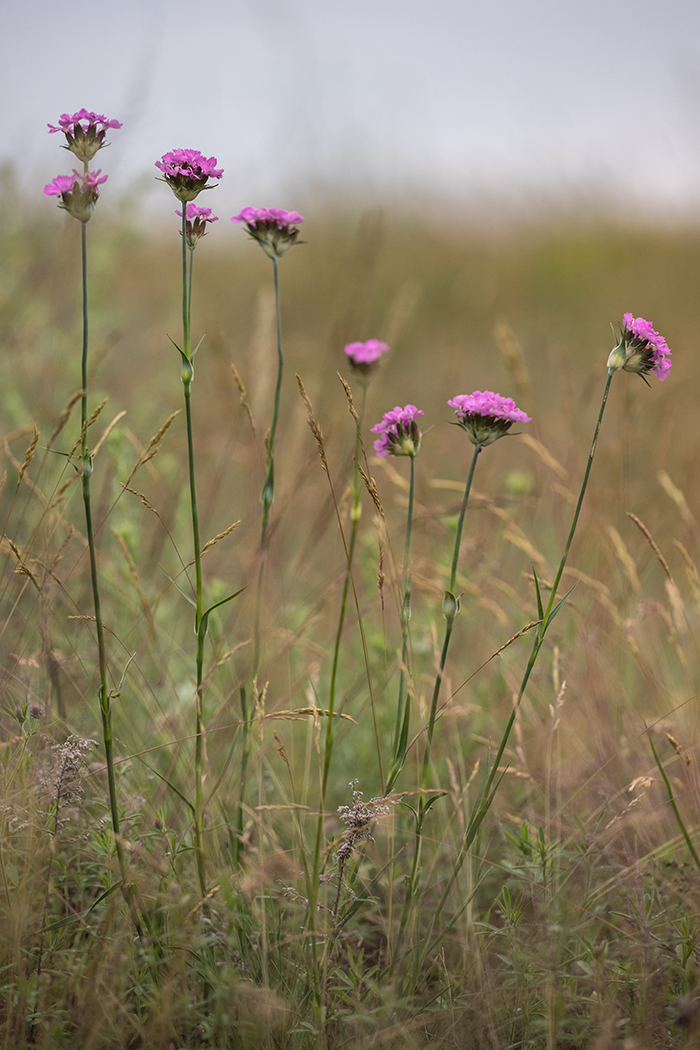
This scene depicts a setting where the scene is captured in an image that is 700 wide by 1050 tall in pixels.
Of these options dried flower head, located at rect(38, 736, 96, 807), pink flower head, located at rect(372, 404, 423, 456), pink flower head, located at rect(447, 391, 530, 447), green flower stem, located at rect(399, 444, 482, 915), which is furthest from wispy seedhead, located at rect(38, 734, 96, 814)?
pink flower head, located at rect(447, 391, 530, 447)

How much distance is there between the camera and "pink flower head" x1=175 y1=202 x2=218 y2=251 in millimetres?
1148

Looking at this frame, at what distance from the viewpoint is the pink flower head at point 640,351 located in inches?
46.1

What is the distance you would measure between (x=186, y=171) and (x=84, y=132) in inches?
7.1

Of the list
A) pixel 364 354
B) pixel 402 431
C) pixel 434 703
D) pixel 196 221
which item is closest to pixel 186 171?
pixel 196 221

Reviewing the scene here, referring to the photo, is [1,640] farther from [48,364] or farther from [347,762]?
[48,364]

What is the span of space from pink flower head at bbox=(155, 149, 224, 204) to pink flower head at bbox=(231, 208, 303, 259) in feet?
0.41

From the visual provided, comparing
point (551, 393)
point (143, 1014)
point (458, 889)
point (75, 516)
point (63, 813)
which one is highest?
point (551, 393)

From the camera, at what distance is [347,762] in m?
2.07

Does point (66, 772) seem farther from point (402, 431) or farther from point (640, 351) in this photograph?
point (640, 351)

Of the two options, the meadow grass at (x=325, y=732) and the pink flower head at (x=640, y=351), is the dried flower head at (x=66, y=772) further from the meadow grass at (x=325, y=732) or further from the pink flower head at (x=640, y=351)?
the pink flower head at (x=640, y=351)

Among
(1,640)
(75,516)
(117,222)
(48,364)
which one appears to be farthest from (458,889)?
(117,222)

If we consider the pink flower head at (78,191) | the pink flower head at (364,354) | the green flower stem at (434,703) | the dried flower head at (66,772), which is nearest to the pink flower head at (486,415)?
the green flower stem at (434,703)

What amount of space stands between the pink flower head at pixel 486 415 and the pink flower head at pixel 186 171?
54 cm

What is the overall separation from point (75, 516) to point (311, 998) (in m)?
2.38
